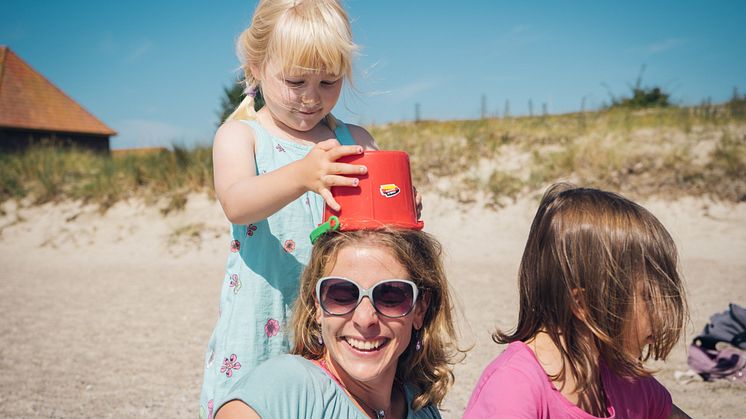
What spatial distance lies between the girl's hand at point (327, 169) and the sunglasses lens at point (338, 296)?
0.76 ft

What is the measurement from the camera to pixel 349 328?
1620mm

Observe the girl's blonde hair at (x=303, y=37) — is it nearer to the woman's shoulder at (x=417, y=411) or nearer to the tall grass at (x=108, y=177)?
the woman's shoulder at (x=417, y=411)

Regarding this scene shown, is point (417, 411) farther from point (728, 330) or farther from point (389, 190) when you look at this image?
point (728, 330)

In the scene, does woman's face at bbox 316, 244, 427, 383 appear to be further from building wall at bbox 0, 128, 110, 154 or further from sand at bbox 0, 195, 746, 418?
building wall at bbox 0, 128, 110, 154

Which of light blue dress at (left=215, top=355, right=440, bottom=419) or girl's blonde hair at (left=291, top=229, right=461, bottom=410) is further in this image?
girl's blonde hair at (left=291, top=229, right=461, bottom=410)

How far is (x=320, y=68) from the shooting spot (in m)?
1.84

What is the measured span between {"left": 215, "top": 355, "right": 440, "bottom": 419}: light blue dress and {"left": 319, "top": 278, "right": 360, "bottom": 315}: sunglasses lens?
0.17m

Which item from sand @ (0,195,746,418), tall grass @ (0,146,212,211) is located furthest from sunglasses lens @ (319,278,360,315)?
tall grass @ (0,146,212,211)

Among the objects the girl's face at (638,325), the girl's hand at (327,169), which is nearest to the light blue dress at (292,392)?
the girl's hand at (327,169)

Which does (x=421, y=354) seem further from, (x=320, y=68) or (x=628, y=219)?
(x=320, y=68)

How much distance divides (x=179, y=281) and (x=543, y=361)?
773 centimetres

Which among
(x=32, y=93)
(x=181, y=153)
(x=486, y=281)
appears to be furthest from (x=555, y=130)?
(x=32, y=93)

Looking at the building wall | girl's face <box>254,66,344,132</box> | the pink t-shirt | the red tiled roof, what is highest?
the red tiled roof

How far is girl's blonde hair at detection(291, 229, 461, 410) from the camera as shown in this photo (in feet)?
5.42
